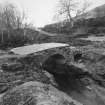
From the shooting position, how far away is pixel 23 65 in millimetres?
4812

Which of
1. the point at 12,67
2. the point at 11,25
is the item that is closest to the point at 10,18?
the point at 11,25

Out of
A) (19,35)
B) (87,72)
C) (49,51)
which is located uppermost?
(19,35)

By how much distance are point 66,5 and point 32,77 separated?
46.6 feet

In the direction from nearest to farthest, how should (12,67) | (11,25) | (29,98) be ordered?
1. (29,98)
2. (12,67)
3. (11,25)

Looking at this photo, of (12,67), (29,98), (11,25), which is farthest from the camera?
(11,25)

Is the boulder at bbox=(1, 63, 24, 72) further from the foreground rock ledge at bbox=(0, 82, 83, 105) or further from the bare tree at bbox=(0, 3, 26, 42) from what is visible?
the bare tree at bbox=(0, 3, 26, 42)

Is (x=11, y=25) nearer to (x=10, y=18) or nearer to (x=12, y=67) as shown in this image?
(x=10, y=18)

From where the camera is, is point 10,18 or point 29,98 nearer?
point 29,98

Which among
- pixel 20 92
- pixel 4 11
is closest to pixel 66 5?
pixel 4 11

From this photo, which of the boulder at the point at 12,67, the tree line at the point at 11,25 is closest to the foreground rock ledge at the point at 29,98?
the boulder at the point at 12,67

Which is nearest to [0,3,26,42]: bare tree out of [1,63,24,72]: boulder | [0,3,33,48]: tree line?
[0,3,33,48]: tree line

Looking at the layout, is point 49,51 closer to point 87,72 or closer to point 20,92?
point 87,72

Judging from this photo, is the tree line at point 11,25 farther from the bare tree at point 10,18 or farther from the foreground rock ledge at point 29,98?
the foreground rock ledge at point 29,98

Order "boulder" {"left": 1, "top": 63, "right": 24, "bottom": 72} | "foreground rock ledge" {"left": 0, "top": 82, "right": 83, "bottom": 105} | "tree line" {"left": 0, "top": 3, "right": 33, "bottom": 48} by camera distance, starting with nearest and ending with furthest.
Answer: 1. "foreground rock ledge" {"left": 0, "top": 82, "right": 83, "bottom": 105}
2. "boulder" {"left": 1, "top": 63, "right": 24, "bottom": 72}
3. "tree line" {"left": 0, "top": 3, "right": 33, "bottom": 48}
